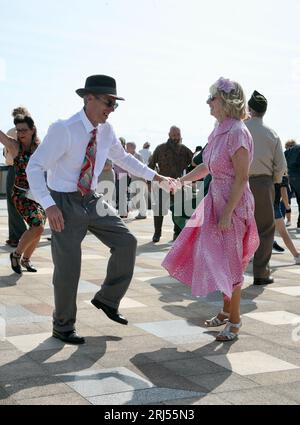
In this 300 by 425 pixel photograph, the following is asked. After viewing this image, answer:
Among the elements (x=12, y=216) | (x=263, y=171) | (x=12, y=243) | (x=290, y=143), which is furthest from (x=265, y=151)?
(x=290, y=143)

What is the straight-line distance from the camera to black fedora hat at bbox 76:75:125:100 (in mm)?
5258

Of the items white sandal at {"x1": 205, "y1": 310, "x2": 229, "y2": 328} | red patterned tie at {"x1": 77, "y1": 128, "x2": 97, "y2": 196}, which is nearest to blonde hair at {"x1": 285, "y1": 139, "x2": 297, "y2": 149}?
white sandal at {"x1": 205, "y1": 310, "x2": 229, "y2": 328}

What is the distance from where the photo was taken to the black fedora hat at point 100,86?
526 centimetres

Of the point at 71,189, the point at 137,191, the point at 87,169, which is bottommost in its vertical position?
the point at 137,191

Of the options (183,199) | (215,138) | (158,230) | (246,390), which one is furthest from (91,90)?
(158,230)

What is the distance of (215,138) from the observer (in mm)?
5469

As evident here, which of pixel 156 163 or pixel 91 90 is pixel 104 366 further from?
pixel 156 163

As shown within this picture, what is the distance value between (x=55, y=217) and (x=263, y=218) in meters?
3.41

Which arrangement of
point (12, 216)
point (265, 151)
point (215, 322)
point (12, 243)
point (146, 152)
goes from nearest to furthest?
point (215, 322)
point (265, 151)
point (12, 216)
point (12, 243)
point (146, 152)

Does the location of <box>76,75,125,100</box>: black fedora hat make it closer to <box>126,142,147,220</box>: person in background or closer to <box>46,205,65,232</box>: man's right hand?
<box>46,205,65,232</box>: man's right hand

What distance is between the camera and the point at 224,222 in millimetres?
5352

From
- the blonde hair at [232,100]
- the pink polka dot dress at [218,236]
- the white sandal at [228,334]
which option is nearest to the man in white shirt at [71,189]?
the pink polka dot dress at [218,236]

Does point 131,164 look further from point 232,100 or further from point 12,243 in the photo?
point 12,243

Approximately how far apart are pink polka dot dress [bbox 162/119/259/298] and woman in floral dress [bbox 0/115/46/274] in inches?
108
